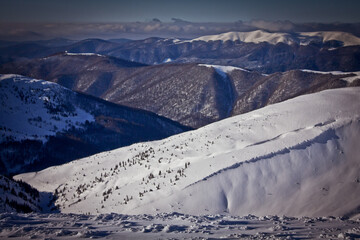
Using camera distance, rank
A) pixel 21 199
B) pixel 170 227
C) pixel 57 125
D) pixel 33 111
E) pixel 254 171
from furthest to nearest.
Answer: pixel 57 125 < pixel 33 111 < pixel 21 199 < pixel 254 171 < pixel 170 227

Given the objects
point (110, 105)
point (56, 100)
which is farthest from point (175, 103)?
point (56, 100)

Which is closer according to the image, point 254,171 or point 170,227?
point 170,227

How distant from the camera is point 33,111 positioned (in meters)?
106

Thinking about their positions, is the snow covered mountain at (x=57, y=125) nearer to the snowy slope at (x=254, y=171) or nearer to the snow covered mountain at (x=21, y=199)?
the snow covered mountain at (x=21, y=199)

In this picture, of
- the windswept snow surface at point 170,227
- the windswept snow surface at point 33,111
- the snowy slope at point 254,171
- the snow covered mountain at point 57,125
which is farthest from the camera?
the windswept snow surface at point 33,111

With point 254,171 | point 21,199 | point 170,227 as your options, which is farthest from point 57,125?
point 170,227

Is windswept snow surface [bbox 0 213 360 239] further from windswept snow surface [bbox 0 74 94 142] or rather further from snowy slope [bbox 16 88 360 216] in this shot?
windswept snow surface [bbox 0 74 94 142]

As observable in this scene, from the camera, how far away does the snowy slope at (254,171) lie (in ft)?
63.6

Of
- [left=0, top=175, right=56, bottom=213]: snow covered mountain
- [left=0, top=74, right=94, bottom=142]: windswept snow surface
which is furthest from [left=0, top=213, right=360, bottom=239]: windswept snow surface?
[left=0, top=74, right=94, bottom=142]: windswept snow surface

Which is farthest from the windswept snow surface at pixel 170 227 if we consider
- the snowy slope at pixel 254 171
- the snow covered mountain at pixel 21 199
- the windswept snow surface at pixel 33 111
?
the windswept snow surface at pixel 33 111

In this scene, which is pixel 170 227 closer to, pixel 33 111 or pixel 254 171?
pixel 254 171

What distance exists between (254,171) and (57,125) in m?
96.9

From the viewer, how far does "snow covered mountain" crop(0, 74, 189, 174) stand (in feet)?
275

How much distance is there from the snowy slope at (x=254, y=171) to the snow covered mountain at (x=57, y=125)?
190 ft
